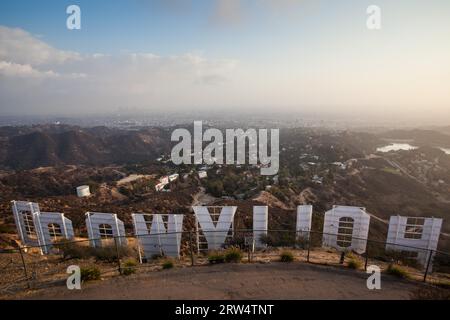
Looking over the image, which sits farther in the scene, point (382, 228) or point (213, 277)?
point (382, 228)

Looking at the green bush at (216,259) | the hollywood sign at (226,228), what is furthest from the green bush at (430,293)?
the green bush at (216,259)

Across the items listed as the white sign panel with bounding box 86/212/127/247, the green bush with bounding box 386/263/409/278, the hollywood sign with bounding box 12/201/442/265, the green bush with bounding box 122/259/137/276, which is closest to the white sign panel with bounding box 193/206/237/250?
the hollywood sign with bounding box 12/201/442/265

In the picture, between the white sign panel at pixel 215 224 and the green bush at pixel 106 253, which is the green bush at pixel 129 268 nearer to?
the green bush at pixel 106 253

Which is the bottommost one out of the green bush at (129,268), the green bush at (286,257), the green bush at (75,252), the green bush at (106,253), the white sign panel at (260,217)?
the green bush at (75,252)

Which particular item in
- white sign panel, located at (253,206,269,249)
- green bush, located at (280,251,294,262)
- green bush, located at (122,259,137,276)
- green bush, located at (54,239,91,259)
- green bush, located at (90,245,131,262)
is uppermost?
white sign panel, located at (253,206,269,249)

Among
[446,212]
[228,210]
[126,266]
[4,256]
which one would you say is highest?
[228,210]

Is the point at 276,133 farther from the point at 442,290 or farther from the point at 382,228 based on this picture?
the point at 442,290

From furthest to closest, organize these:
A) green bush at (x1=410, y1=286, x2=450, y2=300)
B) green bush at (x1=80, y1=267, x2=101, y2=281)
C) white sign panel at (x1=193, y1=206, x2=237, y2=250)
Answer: white sign panel at (x1=193, y1=206, x2=237, y2=250), green bush at (x1=80, y1=267, x2=101, y2=281), green bush at (x1=410, y1=286, x2=450, y2=300)

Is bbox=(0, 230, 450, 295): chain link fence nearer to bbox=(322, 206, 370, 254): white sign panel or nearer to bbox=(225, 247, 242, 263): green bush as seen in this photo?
bbox=(225, 247, 242, 263): green bush

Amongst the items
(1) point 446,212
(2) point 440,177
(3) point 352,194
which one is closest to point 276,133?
(2) point 440,177
